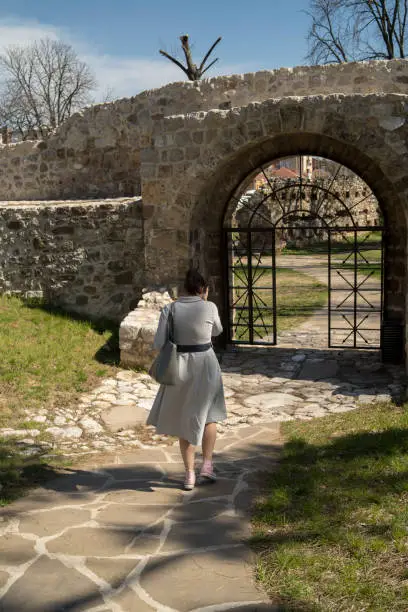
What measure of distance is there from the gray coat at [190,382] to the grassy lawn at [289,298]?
559 cm

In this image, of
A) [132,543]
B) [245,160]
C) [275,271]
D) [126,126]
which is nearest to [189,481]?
[132,543]

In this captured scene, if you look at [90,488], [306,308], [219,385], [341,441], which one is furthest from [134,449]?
[306,308]

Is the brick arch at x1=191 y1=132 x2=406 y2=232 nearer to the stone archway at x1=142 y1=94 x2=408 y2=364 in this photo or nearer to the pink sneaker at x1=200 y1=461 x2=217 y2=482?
the stone archway at x1=142 y1=94 x2=408 y2=364

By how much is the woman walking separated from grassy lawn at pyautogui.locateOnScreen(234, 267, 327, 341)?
5573 millimetres

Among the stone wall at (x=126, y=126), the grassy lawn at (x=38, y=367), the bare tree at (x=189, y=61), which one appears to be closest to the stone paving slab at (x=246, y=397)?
the grassy lawn at (x=38, y=367)

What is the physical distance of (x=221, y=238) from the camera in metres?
9.47

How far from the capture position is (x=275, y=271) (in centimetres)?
1104

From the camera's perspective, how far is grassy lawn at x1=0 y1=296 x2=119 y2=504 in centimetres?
498

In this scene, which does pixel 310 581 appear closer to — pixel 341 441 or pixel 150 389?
pixel 341 441

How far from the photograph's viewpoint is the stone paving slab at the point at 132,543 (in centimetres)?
300

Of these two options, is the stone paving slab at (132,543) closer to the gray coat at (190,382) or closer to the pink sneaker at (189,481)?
the pink sneaker at (189,481)

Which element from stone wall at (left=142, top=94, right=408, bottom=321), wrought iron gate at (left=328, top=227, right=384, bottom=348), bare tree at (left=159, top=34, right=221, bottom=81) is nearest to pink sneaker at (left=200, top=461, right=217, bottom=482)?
stone wall at (left=142, top=94, right=408, bottom=321)

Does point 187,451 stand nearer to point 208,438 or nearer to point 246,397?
point 208,438

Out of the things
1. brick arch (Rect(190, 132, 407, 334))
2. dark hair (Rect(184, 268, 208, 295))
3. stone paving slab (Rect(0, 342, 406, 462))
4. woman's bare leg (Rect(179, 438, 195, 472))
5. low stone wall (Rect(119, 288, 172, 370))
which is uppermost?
brick arch (Rect(190, 132, 407, 334))
